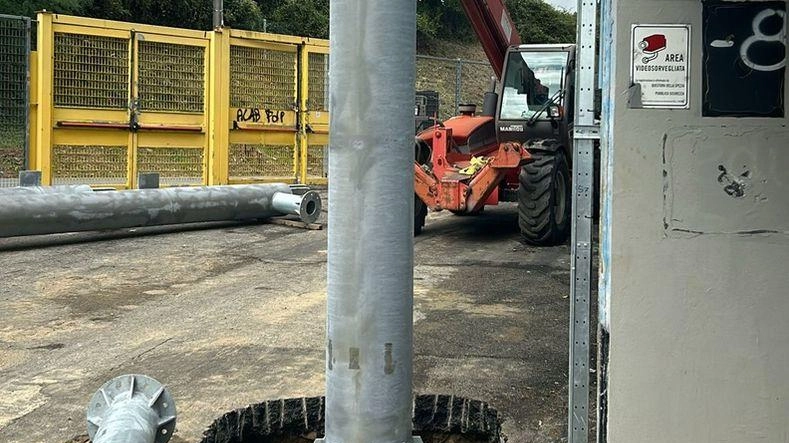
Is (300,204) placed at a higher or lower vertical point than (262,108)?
lower

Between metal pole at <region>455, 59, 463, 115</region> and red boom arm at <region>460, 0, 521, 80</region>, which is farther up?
metal pole at <region>455, 59, 463, 115</region>

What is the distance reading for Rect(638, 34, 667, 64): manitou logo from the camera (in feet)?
9.24

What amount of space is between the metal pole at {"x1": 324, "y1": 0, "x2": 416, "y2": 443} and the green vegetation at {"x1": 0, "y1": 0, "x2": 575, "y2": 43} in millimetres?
12525

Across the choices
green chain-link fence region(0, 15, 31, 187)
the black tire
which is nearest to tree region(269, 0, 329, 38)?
green chain-link fence region(0, 15, 31, 187)

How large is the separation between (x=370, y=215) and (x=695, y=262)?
108cm

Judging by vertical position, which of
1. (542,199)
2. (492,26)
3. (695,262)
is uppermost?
(492,26)

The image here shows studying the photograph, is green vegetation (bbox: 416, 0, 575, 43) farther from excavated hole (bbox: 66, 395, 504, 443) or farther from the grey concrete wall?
the grey concrete wall

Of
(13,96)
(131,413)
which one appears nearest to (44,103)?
(13,96)

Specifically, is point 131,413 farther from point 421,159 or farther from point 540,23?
point 540,23

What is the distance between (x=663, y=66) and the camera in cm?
283

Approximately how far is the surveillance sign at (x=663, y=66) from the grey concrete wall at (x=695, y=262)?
0.03 m

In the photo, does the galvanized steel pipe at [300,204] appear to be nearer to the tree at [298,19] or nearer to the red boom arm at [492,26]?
the red boom arm at [492,26]

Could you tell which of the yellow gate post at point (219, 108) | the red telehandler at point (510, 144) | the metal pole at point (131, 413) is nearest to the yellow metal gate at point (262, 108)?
the yellow gate post at point (219, 108)

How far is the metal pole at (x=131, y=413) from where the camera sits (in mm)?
3133
